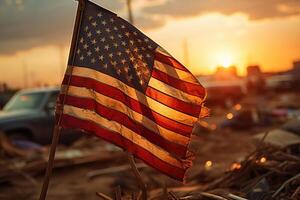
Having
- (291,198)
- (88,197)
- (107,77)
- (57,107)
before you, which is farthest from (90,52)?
(88,197)

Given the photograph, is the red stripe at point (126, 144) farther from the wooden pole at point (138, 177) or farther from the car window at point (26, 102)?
the car window at point (26, 102)

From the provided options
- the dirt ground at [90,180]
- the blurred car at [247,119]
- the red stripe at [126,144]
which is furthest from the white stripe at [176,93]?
the blurred car at [247,119]

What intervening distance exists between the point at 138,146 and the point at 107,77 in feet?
2.27

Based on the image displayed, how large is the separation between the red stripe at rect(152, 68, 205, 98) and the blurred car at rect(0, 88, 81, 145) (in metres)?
9.22

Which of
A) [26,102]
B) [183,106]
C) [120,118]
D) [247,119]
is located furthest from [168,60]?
[247,119]

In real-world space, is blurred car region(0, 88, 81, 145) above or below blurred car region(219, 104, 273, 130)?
above

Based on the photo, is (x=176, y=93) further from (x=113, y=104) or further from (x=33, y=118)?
(x=33, y=118)

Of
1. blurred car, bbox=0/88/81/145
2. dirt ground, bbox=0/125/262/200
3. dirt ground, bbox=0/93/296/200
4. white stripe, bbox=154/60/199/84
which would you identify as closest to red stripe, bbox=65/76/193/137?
white stripe, bbox=154/60/199/84

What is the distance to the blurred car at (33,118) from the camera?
13.1 m

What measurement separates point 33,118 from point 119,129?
30.7ft

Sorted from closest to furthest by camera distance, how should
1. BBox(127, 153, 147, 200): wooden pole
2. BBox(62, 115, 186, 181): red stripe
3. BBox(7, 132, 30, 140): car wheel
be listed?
1. BBox(127, 153, 147, 200): wooden pole
2. BBox(62, 115, 186, 181): red stripe
3. BBox(7, 132, 30, 140): car wheel

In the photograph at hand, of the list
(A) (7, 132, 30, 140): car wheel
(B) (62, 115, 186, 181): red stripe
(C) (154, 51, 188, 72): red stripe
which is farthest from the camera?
(A) (7, 132, 30, 140): car wheel

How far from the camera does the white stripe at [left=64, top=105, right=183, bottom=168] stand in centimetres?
439

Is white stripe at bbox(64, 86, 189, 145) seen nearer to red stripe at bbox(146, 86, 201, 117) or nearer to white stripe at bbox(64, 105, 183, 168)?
white stripe at bbox(64, 105, 183, 168)
